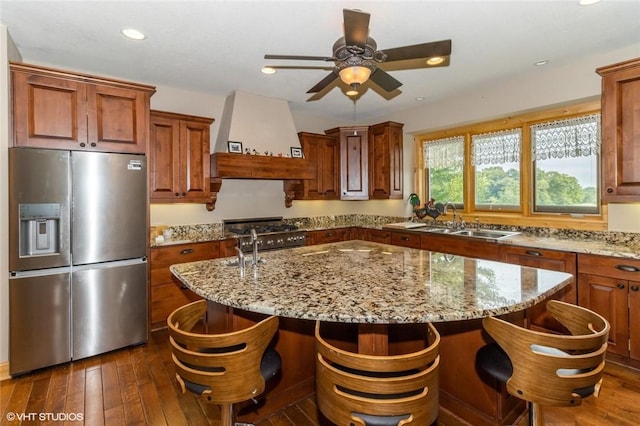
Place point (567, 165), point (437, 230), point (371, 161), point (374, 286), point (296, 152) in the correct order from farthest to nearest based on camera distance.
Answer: point (371, 161) → point (296, 152) → point (437, 230) → point (567, 165) → point (374, 286)

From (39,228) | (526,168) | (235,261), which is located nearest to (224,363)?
(235,261)

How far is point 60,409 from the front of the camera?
2.12 metres

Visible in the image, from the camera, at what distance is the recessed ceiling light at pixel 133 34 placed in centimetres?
249

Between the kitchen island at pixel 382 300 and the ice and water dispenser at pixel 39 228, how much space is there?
1.42 metres

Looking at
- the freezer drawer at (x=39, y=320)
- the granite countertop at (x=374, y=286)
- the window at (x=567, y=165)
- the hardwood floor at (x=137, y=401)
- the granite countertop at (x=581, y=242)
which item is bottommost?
the hardwood floor at (x=137, y=401)

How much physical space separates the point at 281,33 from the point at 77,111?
1.87 m

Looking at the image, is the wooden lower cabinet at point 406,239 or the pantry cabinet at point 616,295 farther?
the wooden lower cabinet at point 406,239

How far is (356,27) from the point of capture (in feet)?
5.54

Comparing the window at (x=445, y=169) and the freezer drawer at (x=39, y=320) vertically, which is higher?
the window at (x=445, y=169)

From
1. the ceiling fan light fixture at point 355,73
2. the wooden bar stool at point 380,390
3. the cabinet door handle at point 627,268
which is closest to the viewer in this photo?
the wooden bar stool at point 380,390

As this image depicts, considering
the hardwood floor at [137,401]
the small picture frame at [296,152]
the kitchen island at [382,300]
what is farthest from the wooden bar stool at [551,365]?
the small picture frame at [296,152]

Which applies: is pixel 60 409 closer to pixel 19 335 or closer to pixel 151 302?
pixel 19 335

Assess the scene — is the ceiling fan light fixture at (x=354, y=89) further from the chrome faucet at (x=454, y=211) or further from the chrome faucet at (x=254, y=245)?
the chrome faucet at (x=454, y=211)

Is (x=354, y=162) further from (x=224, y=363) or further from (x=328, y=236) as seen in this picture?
(x=224, y=363)
